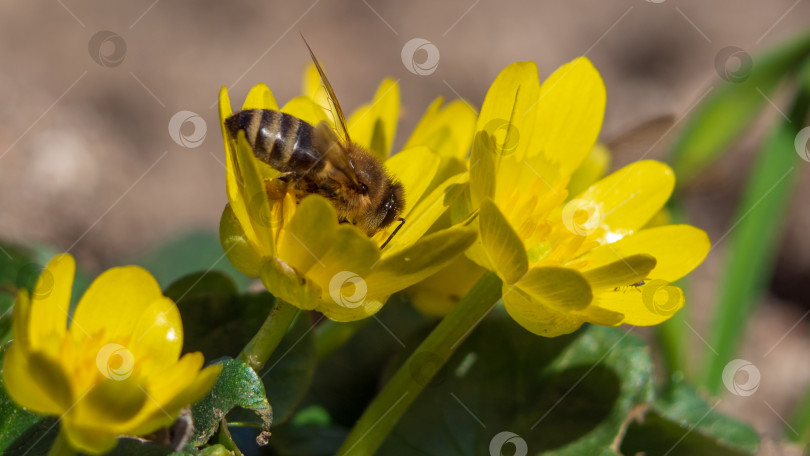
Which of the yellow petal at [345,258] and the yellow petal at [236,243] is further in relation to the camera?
the yellow petal at [236,243]

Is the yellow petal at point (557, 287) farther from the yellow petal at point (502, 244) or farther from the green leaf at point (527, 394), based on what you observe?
the green leaf at point (527, 394)

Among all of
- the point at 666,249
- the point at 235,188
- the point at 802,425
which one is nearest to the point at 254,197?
the point at 235,188

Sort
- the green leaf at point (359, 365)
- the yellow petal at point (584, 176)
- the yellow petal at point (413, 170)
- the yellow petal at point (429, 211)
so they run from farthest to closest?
the green leaf at point (359, 365) → the yellow petal at point (584, 176) → the yellow petal at point (413, 170) → the yellow petal at point (429, 211)

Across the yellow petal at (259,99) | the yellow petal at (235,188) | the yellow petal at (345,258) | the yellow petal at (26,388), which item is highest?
the yellow petal at (259,99)

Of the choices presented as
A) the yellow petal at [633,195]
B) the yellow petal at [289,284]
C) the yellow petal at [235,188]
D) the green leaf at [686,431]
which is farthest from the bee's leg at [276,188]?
the green leaf at [686,431]

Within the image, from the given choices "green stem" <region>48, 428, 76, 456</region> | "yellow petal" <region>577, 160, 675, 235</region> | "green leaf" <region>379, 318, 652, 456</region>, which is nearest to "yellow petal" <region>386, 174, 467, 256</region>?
"yellow petal" <region>577, 160, 675, 235</region>

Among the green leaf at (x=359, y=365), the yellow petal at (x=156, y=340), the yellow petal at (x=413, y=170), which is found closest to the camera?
the yellow petal at (x=156, y=340)

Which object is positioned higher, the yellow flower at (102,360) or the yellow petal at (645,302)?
the yellow petal at (645,302)

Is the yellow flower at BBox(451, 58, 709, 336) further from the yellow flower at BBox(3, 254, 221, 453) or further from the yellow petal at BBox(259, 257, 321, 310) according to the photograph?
the yellow flower at BBox(3, 254, 221, 453)

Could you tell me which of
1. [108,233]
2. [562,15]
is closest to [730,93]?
[562,15]
